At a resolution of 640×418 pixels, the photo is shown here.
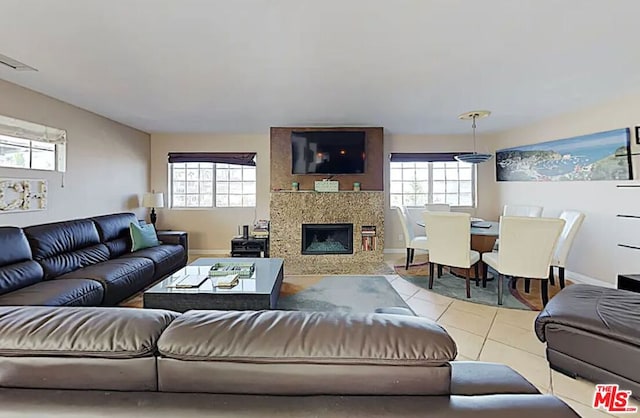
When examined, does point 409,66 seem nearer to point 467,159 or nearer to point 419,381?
point 467,159

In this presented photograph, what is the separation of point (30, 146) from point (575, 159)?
6805mm

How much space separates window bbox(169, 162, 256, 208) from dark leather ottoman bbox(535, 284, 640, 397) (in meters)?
5.28

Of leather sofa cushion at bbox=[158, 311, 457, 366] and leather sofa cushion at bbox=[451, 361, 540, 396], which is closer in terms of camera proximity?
leather sofa cushion at bbox=[158, 311, 457, 366]

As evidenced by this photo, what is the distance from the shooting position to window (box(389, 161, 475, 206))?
6.76 m

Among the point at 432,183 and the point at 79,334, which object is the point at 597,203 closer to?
the point at 432,183

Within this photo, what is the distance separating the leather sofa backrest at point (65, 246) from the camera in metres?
3.31

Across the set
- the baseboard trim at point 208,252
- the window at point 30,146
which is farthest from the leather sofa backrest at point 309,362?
the baseboard trim at point 208,252

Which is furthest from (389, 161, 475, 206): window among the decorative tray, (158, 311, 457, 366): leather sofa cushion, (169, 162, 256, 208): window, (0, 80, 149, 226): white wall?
(158, 311, 457, 366): leather sofa cushion

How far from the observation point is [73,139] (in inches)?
176

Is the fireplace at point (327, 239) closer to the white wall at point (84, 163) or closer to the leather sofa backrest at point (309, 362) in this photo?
the white wall at point (84, 163)

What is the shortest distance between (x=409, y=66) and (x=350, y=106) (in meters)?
1.52

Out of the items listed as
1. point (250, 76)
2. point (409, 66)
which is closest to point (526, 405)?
point (409, 66)

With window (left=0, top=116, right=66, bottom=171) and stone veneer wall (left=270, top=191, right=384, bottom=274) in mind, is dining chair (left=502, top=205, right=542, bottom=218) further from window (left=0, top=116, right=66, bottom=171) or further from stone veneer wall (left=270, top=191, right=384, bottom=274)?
→ window (left=0, top=116, right=66, bottom=171)

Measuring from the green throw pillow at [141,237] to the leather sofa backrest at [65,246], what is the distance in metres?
0.45
